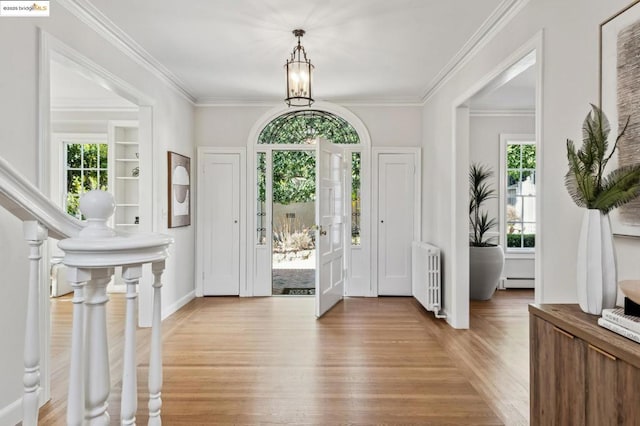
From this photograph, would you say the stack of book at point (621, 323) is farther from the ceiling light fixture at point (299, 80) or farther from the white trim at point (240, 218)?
the white trim at point (240, 218)

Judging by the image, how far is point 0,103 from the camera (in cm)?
212

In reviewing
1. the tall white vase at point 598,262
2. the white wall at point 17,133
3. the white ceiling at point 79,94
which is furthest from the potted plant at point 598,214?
the white ceiling at point 79,94

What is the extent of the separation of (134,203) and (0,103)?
12.4 feet

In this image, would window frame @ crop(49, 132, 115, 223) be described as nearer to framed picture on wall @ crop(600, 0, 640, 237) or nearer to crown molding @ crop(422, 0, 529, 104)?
crown molding @ crop(422, 0, 529, 104)

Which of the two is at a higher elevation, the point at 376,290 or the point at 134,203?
the point at 134,203

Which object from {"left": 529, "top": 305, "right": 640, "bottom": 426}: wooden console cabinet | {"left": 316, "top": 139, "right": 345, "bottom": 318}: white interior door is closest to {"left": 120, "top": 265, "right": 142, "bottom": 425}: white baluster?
{"left": 529, "top": 305, "right": 640, "bottom": 426}: wooden console cabinet

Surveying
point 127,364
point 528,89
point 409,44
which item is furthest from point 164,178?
point 528,89

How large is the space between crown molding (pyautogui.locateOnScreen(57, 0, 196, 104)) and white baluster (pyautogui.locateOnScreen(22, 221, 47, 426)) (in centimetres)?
237

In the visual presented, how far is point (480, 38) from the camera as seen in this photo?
326 cm

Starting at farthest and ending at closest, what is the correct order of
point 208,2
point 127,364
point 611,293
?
point 208,2 → point 611,293 → point 127,364

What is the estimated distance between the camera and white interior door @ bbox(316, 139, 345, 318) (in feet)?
14.4

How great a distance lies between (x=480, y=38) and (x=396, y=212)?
8.30 feet

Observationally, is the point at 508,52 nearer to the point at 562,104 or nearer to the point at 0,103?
the point at 562,104

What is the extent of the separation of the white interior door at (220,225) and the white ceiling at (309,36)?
114 centimetres
